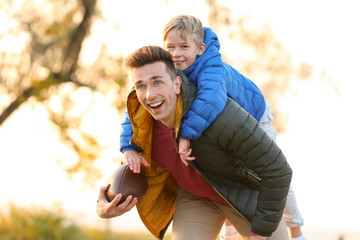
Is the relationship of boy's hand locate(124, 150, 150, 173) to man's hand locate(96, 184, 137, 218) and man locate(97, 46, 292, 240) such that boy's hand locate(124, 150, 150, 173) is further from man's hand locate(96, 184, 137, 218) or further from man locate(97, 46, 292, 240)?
man's hand locate(96, 184, 137, 218)

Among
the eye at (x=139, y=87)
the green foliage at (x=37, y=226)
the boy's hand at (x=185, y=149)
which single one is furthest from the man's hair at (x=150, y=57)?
the green foliage at (x=37, y=226)

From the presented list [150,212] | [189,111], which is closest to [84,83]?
[150,212]

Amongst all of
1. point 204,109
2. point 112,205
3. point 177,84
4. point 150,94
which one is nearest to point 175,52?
point 177,84

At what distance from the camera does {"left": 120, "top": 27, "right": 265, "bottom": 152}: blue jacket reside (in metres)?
2.69

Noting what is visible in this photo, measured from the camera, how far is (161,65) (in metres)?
2.84

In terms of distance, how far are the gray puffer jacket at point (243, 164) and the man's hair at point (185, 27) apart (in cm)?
36

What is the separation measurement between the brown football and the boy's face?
75cm

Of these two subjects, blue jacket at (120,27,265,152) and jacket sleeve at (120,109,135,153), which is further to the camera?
jacket sleeve at (120,109,135,153)

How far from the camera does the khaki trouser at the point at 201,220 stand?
3.19 metres

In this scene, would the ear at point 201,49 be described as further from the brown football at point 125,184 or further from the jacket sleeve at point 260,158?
the brown football at point 125,184

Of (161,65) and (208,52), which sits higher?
(208,52)

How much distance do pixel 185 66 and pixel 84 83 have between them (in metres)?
7.17

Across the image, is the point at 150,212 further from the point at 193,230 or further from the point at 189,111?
the point at 189,111

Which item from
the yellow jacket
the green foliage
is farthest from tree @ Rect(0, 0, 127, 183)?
the yellow jacket
